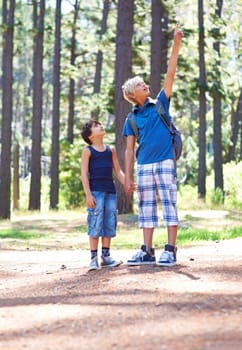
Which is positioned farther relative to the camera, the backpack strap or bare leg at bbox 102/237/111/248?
bare leg at bbox 102/237/111/248

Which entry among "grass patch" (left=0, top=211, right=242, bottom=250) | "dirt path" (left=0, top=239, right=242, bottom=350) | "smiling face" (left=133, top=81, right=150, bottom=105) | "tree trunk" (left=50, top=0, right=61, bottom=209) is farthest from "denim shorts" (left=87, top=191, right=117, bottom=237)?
"tree trunk" (left=50, top=0, right=61, bottom=209)

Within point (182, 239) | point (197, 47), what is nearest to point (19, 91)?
point (197, 47)

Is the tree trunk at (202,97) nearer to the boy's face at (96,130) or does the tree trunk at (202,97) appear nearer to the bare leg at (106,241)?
the boy's face at (96,130)

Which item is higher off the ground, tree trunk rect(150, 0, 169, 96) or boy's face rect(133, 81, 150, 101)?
tree trunk rect(150, 0, 169, 96)

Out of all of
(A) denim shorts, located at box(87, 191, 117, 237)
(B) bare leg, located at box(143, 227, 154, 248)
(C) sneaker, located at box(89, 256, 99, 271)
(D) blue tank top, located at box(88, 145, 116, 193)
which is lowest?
(C) sneaker, located at box(89, 256, 99, 271)

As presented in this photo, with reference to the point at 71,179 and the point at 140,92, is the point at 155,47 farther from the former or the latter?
the point at 140,92

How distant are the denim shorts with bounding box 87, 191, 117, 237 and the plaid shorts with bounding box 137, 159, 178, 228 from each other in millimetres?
341

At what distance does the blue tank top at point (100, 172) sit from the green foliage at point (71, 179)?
19.8 m

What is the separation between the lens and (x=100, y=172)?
23.0ft

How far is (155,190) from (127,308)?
207 centimetres

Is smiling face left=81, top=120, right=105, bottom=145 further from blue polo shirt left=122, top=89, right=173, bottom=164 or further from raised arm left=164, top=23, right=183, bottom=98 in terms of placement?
raised arm left=164, top=23, right=183, bottom=98

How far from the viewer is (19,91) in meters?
80.8

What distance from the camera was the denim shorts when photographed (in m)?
6.91

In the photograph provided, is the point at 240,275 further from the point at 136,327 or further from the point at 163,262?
the point at 136,327
